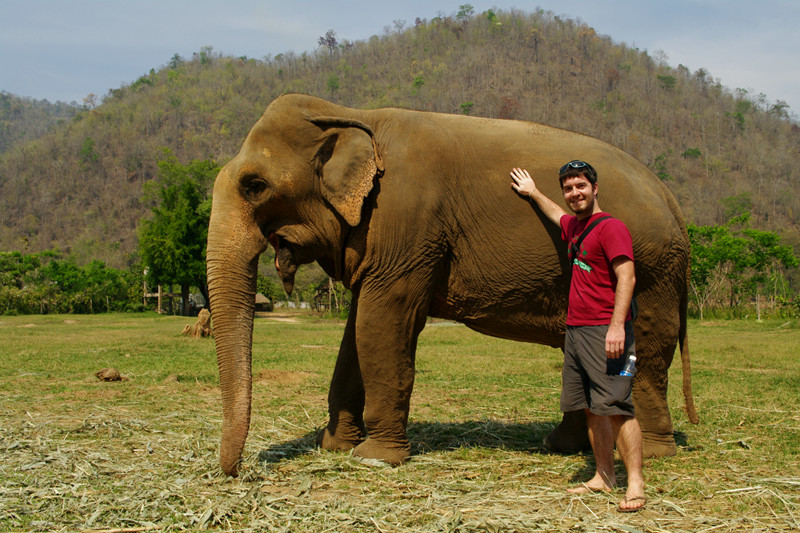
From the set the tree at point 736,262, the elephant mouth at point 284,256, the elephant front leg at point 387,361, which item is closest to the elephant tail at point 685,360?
the elephant front leg at point 387,361

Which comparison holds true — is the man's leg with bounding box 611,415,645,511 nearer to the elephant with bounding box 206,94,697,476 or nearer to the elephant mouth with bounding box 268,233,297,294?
the elephant with bounding box 206,94,697,476

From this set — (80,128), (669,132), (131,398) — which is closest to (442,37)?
(669,132)

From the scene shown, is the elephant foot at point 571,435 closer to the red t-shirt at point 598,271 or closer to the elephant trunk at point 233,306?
the red t-shirt at point 598,271

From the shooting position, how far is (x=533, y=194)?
5363 millimetres

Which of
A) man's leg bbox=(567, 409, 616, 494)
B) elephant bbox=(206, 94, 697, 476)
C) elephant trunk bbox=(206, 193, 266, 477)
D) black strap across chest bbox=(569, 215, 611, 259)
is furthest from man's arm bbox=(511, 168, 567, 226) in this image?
elephant trunk bbox=(206, 193, 266, 477)

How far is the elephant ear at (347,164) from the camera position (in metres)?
5.24

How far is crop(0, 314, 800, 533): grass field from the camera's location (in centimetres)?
403

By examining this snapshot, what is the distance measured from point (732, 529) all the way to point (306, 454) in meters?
3.21

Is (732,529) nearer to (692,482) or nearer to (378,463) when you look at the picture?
(692,482)

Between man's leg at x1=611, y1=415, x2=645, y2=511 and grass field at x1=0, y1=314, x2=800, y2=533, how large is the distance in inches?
5.7

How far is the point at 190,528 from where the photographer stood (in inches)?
153

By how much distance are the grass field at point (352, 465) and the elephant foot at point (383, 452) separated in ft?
0.42

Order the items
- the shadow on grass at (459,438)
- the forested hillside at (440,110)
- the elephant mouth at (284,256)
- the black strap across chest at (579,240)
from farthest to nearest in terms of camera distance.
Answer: the forested hillside at (440,110) → the shadow on grass at (459,438) → the elephant mouth at (284,256) → the black strap across chest at (579,240)

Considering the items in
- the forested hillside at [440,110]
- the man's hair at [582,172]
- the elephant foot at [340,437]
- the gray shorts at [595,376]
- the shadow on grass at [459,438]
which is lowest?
the shadow on grass at [459,438]
